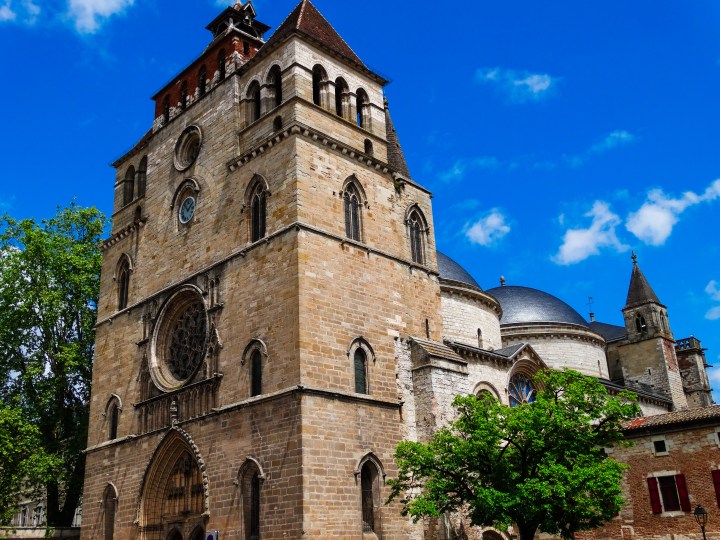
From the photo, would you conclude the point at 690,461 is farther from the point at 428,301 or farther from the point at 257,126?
the point at 257,126

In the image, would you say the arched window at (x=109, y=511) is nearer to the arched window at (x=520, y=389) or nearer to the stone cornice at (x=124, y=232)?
the stone cornice at (x=124, y=232)

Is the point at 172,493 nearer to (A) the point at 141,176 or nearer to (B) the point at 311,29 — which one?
(A) the point at 141,176

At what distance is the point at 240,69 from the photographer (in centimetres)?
2702

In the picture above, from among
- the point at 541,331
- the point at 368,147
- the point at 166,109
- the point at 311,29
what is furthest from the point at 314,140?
the point at 541,331

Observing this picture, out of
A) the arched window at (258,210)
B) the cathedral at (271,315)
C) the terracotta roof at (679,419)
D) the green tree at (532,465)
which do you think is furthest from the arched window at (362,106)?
the terracotta roof at (679,419)


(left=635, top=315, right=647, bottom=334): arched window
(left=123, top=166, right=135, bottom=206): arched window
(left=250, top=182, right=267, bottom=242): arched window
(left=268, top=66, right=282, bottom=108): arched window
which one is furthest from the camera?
(left=635, top=315, right=647, bottom=334): arched window

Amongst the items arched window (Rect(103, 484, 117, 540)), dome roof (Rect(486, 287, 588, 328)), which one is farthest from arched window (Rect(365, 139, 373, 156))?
dome roof (Rect(486, 287, 588, 328))

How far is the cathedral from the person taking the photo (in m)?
20.6

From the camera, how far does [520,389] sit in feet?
93.8

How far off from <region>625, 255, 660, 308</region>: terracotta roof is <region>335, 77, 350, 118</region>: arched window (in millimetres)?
24445

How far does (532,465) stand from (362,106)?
48.4 feet

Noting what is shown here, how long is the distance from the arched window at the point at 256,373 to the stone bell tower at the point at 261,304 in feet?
0.21

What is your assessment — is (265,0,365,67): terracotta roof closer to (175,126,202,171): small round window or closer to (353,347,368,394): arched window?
(175,126,202,171): small round window

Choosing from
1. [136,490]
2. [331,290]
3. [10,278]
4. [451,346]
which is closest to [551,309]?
[451,346]
